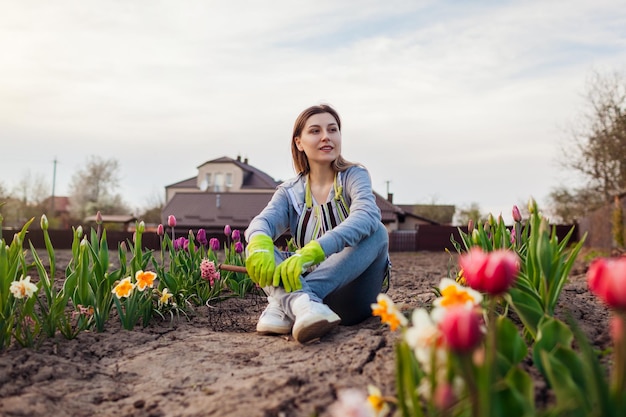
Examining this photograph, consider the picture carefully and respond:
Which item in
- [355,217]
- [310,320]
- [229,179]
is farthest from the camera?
[229,179]

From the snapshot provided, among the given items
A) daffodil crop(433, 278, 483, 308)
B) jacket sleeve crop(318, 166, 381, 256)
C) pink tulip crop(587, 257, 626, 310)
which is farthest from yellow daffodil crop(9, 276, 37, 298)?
pink tulip crop(587, 257, 626, 310)

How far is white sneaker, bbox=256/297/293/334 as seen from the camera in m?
2.63

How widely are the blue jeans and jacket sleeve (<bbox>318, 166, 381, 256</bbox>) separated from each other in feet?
0.23

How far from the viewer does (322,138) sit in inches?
117

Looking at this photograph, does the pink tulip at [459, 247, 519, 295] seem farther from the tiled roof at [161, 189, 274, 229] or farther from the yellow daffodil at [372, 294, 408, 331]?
the tiled roof at [161, 189, 274, 229]

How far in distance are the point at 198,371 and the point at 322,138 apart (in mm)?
1344

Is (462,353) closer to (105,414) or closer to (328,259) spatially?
(105,414)

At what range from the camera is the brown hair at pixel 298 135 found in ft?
10.0

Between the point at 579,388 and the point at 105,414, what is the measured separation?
136 cm

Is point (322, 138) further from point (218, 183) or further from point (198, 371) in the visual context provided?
point (218, 183)

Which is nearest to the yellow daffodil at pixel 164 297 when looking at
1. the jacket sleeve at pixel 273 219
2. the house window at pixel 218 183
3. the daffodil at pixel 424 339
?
the jacket sleeve at pixel 273 219

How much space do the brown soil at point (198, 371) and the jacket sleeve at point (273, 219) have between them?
0.51 m

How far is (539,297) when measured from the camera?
2.11 metres

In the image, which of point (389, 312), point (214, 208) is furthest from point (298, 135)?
point (214, 208)
